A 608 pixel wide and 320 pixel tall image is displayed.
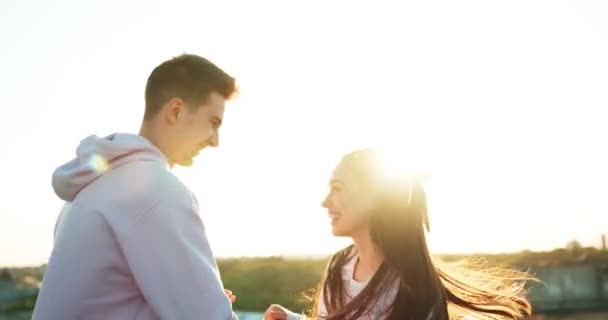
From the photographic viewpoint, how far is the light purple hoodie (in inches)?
114

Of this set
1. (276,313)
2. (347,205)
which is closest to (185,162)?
(276,313)

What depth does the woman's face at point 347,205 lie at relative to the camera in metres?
4.71

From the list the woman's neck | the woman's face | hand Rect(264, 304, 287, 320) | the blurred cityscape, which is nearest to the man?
hand Rect(264, 304, 287, 320)

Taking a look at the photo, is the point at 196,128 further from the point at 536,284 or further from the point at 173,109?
the point at 536,284

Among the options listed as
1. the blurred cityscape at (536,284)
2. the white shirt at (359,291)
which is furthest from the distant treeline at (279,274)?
the white shirt at (359,291)

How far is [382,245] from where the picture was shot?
15.5 ft

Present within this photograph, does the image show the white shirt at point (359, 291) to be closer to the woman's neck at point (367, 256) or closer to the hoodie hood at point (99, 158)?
the woman's neck at point (367, 256)

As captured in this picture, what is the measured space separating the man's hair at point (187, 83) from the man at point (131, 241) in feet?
0.53

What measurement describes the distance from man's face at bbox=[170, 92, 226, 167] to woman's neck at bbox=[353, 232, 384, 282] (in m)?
1.57

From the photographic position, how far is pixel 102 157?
10.4ft

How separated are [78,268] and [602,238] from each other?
4144cm

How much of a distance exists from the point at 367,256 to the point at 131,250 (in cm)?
217

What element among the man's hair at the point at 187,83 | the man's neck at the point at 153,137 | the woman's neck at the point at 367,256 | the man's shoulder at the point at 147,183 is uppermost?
the man's hair at the point at 187,83

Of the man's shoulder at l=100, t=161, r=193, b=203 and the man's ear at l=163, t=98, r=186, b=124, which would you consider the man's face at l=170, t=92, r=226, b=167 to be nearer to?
the man's ear at l=163, t=98, r=186, b=124
